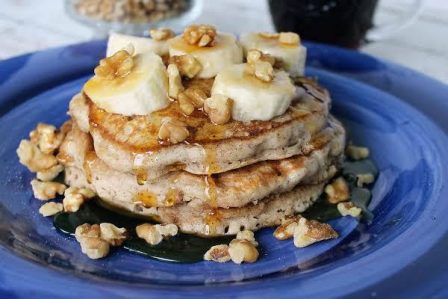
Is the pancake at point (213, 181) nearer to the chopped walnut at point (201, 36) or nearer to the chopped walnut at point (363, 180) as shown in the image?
the chopped walnut at point (363, 180)

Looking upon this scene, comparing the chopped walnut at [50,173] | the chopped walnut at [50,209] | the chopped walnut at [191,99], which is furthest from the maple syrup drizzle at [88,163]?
the chopped walnut at [191,99]

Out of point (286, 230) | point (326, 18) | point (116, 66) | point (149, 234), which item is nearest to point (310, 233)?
point (286, 230)

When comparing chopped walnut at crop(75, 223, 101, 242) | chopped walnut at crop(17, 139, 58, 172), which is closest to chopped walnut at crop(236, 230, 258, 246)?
chopped walnut at crop(75, 223, 101, 242)

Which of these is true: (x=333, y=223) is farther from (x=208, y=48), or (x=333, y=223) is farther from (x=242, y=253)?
(x=208, y=48)

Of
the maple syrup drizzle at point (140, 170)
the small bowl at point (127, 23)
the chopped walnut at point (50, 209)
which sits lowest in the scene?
the small bowl at point (127, 23)

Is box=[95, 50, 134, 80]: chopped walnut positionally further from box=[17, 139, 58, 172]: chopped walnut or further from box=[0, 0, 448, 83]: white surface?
box=[0, 0, 448, 83]: white surface

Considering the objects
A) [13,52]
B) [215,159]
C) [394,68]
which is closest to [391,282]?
[215,159]
